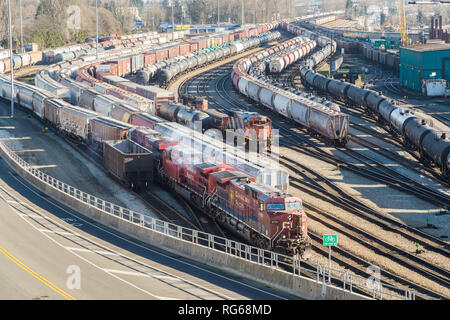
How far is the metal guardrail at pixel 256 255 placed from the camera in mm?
25692

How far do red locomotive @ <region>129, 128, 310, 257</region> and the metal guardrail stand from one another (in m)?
0.78

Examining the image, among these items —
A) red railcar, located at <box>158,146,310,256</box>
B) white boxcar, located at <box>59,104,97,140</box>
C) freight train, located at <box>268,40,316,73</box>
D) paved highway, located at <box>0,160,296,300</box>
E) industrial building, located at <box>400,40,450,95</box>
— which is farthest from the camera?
freight train, located at <box>268,40,316,73</box>

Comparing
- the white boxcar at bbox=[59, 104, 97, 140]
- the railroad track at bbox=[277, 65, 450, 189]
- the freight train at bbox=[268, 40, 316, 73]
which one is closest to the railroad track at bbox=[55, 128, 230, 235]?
the white boxcar at bbox=[59, 104, 97, 140]

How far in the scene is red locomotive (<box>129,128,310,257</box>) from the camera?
99.9 feet

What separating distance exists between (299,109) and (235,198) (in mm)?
28199

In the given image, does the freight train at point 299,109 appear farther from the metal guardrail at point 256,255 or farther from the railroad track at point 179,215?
the metal guardrail at point 256,255

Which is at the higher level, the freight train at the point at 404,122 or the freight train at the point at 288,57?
the freight train at the point at 288,57

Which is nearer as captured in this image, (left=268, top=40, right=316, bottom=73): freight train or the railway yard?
the railway yard

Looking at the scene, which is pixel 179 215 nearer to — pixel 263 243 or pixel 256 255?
pixel 263 243

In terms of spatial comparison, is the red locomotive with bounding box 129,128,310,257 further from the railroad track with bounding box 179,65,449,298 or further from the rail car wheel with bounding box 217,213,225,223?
the railroad track with bounding box 179,65,449,298

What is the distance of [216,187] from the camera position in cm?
3562

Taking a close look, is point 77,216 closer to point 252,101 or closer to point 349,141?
point 349,141

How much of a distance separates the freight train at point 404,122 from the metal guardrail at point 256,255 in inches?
726

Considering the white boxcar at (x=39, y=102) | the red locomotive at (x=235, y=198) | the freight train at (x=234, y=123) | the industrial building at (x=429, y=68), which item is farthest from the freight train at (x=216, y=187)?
the industrial building at (x=429, y=68)
